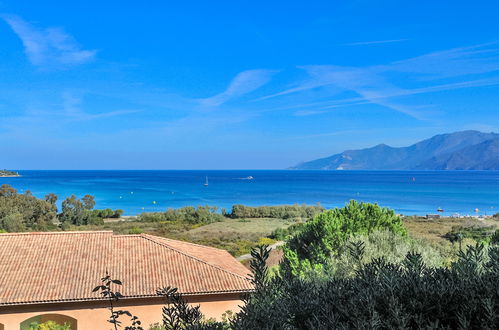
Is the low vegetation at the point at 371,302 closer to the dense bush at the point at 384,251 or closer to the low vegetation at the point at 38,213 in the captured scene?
the dense bush at the point at 384,251

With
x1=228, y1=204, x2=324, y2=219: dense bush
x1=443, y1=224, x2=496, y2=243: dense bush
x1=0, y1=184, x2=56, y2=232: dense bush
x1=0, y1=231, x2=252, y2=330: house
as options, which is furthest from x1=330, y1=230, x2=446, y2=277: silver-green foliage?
x1=228, y1=204, x2=324, y2=219: dense bush

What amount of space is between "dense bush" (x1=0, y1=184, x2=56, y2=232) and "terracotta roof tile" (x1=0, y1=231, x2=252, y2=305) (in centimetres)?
3013

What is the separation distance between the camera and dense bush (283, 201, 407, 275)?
55.6 feet

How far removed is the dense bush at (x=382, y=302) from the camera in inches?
125

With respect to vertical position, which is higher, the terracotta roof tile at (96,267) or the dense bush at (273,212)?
the terracotta roof tile at (96,267)

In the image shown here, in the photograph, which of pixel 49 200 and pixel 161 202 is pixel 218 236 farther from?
pixel 161 202

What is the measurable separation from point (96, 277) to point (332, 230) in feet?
31.7

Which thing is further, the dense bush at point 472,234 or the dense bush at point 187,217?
the dense bush at point 187,217

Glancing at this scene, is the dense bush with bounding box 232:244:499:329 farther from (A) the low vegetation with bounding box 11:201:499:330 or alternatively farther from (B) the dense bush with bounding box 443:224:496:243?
(B) the dense bush with bounding box 443:224:496:243

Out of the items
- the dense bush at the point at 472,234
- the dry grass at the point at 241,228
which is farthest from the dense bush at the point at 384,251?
the dry grass at the point at 241,228

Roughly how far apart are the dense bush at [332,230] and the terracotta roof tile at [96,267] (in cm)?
273

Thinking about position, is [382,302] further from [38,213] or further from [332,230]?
[38,213]

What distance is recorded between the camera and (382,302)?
3.62 metres

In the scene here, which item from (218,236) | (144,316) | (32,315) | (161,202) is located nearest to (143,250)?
(144,316)
